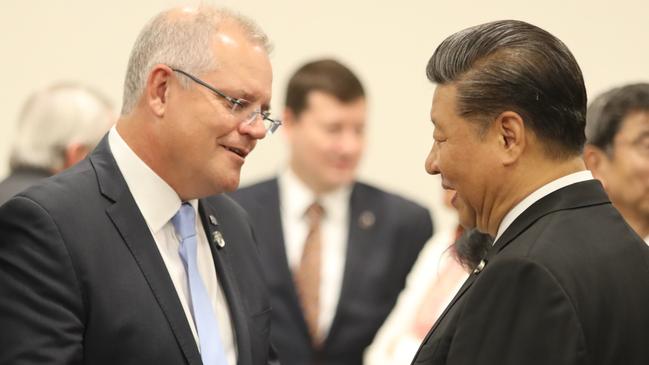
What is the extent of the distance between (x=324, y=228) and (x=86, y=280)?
2395mm

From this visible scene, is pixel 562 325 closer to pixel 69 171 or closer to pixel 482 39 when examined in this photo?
pixel 482 39

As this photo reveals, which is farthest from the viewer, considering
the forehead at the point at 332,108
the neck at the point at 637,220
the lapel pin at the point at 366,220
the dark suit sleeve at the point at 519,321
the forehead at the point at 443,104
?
the forehead at the point at 332,108

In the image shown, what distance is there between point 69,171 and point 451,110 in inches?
35.1

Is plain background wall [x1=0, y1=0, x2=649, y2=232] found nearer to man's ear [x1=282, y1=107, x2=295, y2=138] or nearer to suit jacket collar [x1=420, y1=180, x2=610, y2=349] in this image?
man's ear [x1=282, y1=107, x2=295, y2=138]

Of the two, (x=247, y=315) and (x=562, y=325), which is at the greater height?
(x=562, y=325)

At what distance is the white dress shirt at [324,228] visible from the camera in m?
4.44

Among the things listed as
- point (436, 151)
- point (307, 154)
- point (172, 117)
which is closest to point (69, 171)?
point (172, 117)

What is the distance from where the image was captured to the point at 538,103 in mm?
1962

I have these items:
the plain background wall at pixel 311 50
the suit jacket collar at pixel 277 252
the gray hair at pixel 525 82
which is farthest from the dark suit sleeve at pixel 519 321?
the plain background wall at pixel 311 50

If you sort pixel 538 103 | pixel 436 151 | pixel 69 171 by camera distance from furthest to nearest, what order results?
1. pixel 69 171
2. pixel 436 151
3. pixel 538 103

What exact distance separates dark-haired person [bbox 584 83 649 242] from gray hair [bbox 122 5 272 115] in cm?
103

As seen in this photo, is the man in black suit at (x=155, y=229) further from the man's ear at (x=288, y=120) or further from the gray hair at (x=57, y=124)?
the man's ear at (x=288, y=120)

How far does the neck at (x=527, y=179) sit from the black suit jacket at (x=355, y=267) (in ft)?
7.18

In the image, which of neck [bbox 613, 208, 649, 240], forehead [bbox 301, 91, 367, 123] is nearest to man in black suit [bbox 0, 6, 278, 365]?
neck [bbox 613, 208, 649, 240]
